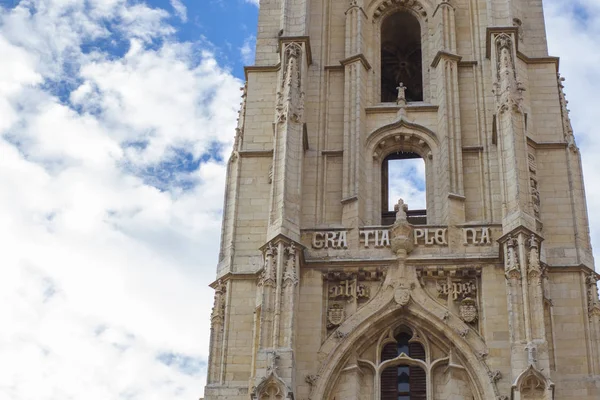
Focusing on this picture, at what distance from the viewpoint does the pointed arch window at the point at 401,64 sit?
121 ft

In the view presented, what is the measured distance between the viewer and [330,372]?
2808cm

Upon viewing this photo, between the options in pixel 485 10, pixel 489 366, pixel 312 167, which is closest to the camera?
pixel 489 366

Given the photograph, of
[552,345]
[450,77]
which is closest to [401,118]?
[450,77]

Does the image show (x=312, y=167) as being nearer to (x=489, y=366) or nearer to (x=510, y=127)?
(x=510, y=127)

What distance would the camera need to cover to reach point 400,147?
32.7 m

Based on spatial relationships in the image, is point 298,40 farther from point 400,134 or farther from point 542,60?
point 542,60

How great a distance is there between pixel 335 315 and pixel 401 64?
10518mm

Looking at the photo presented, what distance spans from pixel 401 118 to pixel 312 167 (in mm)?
2624

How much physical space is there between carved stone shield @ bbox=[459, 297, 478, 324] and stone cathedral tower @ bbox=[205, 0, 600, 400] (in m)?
0.03

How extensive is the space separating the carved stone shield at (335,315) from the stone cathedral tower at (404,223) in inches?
1.2

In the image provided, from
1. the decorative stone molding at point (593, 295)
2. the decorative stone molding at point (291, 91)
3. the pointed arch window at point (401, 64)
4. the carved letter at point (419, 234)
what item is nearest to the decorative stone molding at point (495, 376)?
the decorative stone molding at point (593, 295)

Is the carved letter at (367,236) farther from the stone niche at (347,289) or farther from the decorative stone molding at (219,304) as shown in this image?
the decorative stone molding at (219,304)

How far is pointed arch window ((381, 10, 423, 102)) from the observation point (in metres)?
36.8

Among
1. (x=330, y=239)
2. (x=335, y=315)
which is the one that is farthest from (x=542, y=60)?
(x=335, y=315)
